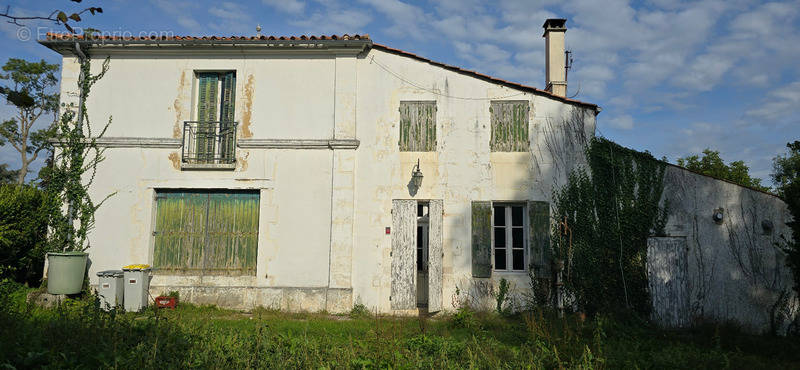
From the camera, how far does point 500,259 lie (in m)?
9.47

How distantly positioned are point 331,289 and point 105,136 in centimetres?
587

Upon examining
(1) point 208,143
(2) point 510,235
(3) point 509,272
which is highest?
(1) point 208,143

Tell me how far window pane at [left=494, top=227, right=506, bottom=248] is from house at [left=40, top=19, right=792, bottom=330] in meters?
0.03

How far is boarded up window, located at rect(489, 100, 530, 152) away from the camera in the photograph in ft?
31.4

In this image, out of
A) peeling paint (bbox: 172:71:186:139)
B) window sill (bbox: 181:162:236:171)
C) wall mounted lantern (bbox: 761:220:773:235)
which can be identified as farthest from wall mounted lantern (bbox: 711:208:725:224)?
peeling paint (bbox: 172:71:186:139)

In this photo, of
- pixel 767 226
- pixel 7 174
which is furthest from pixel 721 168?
pixel 7 174

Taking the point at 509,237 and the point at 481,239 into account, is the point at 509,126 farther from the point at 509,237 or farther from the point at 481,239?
the point at 481,239

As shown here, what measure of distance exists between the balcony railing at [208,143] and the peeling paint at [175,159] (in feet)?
0.38

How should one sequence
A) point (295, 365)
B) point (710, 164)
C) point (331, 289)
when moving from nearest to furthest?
point (295, 365) < point (331, 289) < point (710, 164)

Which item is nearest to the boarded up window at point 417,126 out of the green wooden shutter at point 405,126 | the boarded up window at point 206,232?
the green wooden shutter at point 405,126

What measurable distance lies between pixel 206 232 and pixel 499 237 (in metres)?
6.14

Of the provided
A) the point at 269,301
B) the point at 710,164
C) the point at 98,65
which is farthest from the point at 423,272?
the point at 710,164

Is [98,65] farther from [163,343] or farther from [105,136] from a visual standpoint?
[163,343]

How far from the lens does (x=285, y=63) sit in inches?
393
